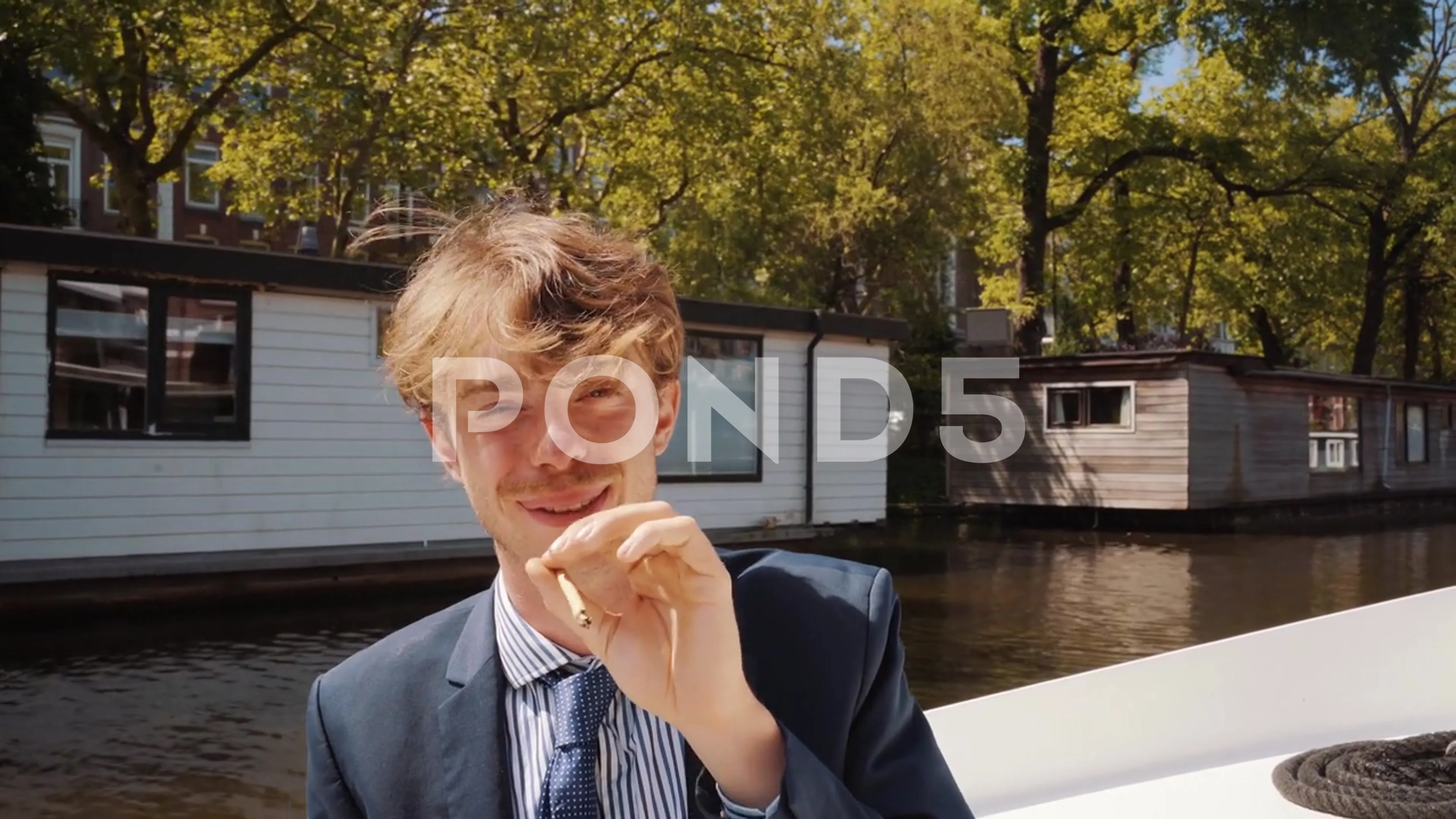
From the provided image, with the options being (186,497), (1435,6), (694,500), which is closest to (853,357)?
(694,500)

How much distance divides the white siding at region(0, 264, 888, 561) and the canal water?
0.71m

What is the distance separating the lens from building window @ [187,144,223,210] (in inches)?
838

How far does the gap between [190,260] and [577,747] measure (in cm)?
1048

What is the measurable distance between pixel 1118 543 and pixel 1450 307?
2059cm

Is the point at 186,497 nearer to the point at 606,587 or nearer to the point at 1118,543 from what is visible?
the point at 606,587

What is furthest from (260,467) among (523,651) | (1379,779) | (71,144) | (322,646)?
(71,144)

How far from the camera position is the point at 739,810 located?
4.00 ft

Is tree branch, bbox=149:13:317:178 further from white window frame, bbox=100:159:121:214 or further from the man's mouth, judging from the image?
the man's mouth

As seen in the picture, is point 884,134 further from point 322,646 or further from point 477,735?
point 477,735

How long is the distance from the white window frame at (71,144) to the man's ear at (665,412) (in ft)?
90.2

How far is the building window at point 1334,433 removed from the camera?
23469 mm

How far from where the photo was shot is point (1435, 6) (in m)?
25.1

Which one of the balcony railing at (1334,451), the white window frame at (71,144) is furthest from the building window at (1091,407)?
the white window frame at (71,144)

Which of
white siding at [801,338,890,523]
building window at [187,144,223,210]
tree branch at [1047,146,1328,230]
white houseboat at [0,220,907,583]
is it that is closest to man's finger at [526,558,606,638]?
white houseboat at [0,220,907,583]
